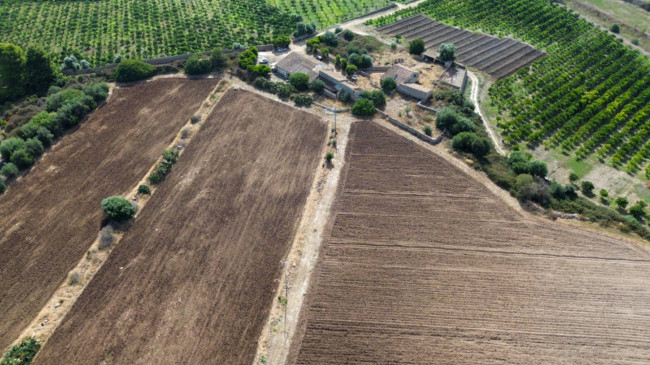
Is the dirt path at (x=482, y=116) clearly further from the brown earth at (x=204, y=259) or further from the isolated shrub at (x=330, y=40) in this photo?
the isolated shrub at (x=330, y=40)

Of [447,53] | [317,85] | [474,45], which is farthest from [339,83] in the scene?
[474,45]

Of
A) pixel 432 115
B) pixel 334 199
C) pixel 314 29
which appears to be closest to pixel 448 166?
pixel 432 115

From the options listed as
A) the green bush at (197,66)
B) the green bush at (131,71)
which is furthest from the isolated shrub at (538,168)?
the green bush at (131,71)

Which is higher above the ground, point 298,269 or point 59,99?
point 59,99

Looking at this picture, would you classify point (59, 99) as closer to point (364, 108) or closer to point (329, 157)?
point (329, 157)

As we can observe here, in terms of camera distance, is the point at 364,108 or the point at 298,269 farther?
the point at 364,108

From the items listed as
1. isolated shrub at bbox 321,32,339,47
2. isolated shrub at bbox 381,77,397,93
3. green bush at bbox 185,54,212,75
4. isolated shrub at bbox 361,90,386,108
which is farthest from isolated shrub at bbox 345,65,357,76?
green bush at bbox 185,54,212,75

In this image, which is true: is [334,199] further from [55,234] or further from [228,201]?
[55,234]
